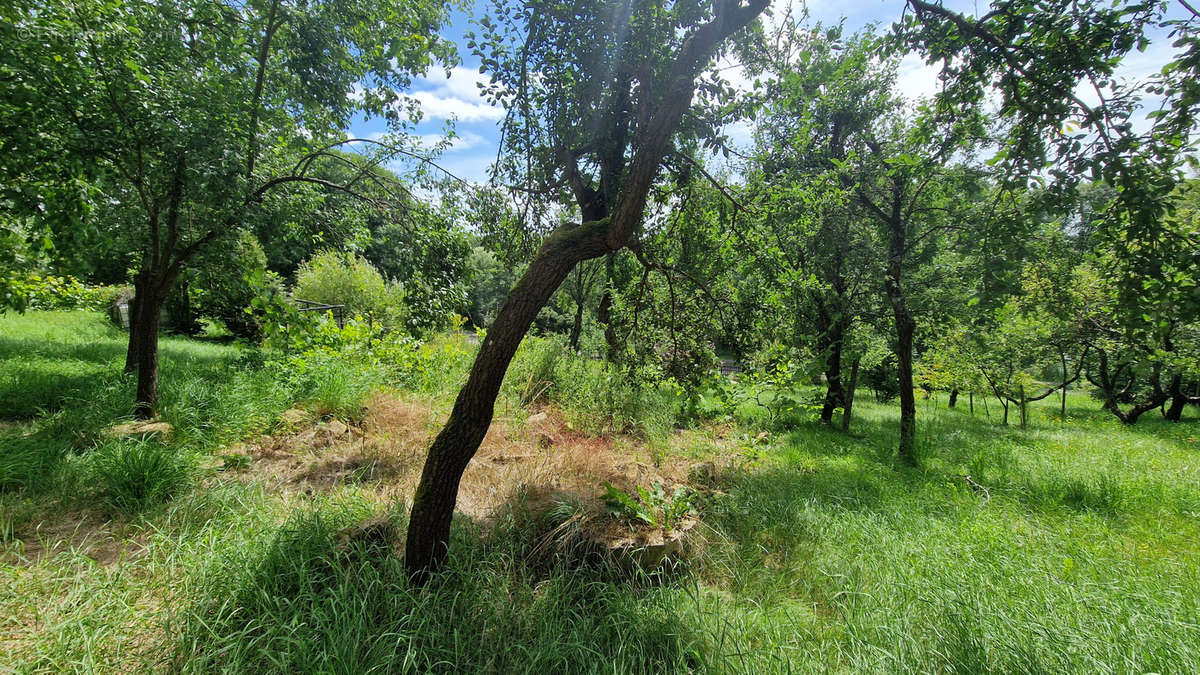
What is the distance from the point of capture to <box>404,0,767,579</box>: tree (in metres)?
2.36

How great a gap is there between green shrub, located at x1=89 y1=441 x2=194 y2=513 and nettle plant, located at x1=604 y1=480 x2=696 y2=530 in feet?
11.4

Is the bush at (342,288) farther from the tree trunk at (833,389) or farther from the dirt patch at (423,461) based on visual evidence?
the tree trunk at (833,389)

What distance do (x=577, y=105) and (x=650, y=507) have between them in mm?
3151

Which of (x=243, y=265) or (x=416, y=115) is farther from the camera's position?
(x=416, y=115)

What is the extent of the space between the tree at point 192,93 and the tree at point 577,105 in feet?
9.28

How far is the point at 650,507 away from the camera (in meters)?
3.29

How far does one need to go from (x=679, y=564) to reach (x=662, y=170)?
3.34m

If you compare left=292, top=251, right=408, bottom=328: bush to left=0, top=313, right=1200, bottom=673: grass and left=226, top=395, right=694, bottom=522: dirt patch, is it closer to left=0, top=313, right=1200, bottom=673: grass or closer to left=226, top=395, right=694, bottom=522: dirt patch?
left=0, top=313, right=1200, bottom=673: grass

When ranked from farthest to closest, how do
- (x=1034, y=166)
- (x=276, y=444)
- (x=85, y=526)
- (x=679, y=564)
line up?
(x=276, y=444) → (x=679, y=564) → (x=85, y=526) → (x=1034, y=166)

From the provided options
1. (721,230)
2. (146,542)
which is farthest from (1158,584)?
(146,542)

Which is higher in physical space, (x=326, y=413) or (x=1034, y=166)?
(x=1034, y=166)

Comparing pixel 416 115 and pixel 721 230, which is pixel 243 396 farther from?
pixel 721 230

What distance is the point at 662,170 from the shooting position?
3.68 m

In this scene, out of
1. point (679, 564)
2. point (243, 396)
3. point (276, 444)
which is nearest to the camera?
point (679, 564)
